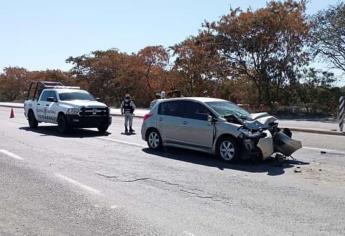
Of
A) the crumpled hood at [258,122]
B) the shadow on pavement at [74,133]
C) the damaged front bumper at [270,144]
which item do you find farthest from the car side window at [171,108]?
the shadow on pavement at [74,133]

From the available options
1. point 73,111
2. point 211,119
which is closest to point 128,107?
point 73,111

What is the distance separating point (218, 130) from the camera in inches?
504

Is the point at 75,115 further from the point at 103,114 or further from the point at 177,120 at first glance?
the point at 177,120

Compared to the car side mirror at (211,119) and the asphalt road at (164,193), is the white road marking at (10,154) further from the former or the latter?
the car side mirror at (211,119)

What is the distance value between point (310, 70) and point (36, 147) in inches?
1081

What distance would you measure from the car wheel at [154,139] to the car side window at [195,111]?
1304 mm

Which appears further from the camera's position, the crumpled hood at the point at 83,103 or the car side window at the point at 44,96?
the car side window at the point at 44,96

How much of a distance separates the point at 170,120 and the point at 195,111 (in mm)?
986

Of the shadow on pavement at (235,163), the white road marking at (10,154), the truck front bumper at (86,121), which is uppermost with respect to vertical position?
the truck front bumper at (86,121)

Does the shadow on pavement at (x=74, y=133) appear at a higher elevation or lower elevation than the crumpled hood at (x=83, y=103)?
lower

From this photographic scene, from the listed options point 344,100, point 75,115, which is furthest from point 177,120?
point 344,100

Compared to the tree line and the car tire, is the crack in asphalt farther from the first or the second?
the tree line

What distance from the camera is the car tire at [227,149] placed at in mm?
12438

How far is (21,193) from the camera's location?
346 inches
